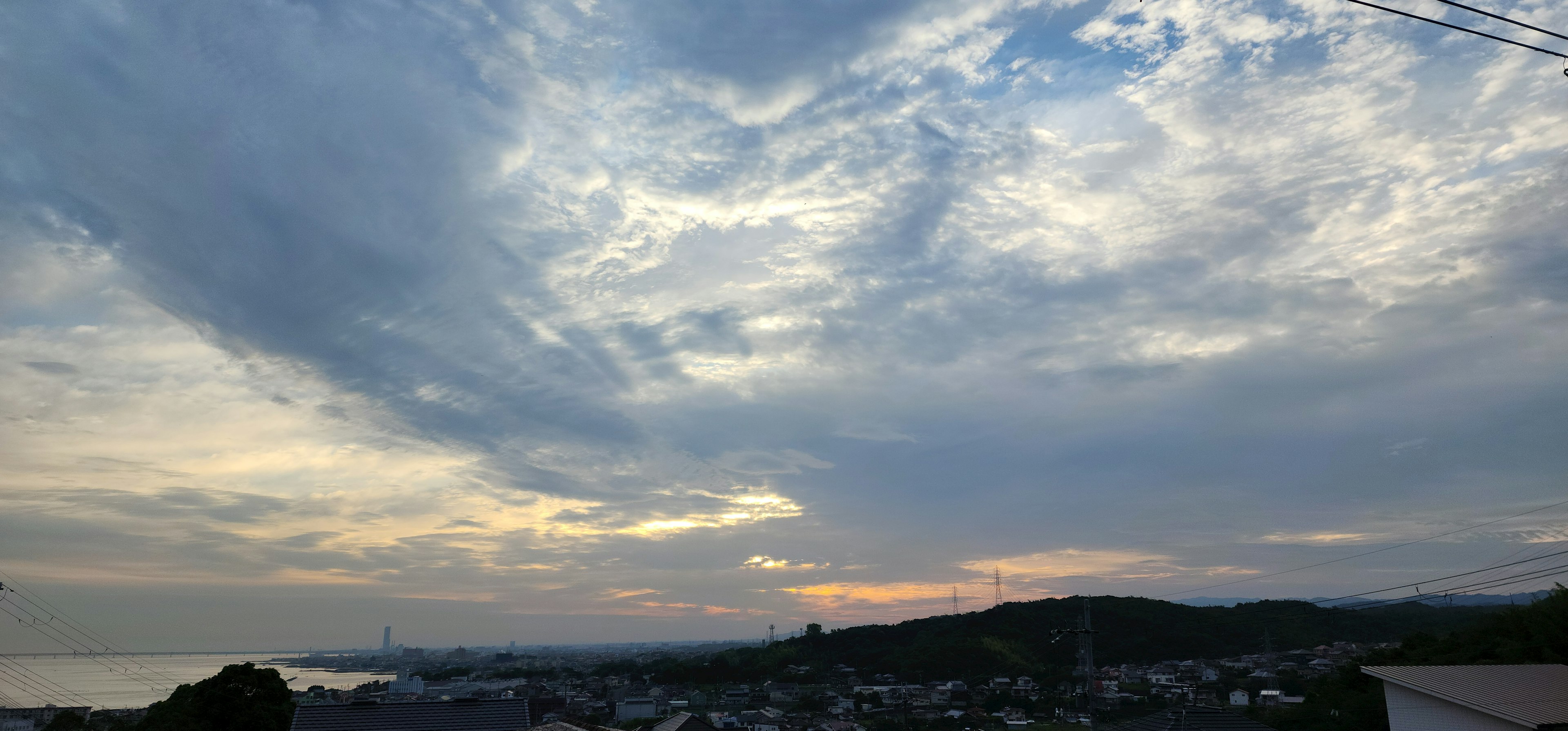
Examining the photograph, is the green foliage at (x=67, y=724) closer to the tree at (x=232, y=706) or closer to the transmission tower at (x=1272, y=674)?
the tree at (x=232, y=706)

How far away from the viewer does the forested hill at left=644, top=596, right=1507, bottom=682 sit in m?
85.7

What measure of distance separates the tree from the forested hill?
70.0m

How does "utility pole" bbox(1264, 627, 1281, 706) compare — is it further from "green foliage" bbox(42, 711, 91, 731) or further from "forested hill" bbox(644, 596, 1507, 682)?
"green foliage" bbox(42, 711, 91, 731)

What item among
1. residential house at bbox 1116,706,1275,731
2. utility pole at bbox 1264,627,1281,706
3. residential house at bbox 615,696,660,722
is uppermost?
residential house at bbox 1116,706,1275,731

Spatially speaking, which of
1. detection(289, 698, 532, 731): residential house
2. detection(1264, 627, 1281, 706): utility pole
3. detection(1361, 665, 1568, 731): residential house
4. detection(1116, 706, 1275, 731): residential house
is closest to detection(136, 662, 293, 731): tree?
detection(289, 698, 532, 731): residential house

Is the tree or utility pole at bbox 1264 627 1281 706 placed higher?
the tree

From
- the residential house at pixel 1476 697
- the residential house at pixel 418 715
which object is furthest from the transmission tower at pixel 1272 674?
the residential house at pixel 418 715

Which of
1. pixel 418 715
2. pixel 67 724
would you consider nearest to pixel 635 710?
pixel 67 724

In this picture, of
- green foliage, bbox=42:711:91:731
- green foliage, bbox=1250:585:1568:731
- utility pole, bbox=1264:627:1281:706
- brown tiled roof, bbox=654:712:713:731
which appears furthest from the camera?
utility pole, bbox=1264:627:1281:706

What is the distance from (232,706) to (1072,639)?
92.1 m

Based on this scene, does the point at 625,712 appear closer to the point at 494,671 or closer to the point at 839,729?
the point at 839,729

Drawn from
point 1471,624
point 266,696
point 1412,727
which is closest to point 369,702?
point 266,696

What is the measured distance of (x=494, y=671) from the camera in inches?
6043

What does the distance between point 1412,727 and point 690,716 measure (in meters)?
21.1
